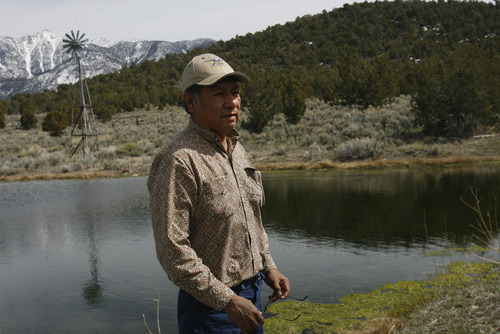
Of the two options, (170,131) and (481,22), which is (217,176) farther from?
(481,22)

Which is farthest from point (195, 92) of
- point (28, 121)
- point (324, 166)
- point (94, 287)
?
point (28, 121)

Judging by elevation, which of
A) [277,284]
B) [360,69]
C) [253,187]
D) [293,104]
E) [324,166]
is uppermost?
[360,69]

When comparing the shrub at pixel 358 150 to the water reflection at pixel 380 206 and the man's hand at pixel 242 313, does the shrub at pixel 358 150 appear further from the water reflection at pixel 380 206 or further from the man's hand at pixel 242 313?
the man's hand at pixel 242 313

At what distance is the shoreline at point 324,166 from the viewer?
17922mm

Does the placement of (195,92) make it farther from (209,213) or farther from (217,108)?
(209,213)

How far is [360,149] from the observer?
797 inches

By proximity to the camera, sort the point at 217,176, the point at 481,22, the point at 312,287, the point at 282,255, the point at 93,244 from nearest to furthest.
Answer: the point at 217,176, the point at 312,287, the point at 282,255, the point at 93,244, the point at 481,22

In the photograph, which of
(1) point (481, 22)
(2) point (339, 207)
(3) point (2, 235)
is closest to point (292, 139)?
(2) point (339, 207)

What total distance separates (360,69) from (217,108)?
30133mm

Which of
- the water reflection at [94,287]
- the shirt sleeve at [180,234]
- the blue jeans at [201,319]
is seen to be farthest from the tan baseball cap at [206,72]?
the water reflection at [94,287]

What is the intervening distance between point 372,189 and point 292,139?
37.8 feet

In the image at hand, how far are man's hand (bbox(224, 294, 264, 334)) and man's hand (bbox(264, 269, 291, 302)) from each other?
16.4 inches

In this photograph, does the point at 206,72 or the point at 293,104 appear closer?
the point at 206,72

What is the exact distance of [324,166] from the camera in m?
19.6
